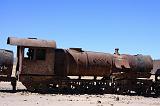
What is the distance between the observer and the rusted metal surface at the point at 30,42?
22062 mm

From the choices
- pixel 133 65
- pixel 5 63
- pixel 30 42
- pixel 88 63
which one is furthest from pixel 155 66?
pixel 5 63

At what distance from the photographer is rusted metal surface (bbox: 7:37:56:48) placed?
22.1 meters

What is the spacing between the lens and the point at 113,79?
82.0ft

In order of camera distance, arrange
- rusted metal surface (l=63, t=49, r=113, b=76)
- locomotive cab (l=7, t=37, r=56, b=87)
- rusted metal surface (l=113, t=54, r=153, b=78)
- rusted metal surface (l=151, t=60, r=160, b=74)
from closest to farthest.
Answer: locomotive cab (l=7, t=37, r=56, b=87)
rusted metal surface (l=63, t=49, r=113, b=76)
rusted metal surface (l=113, t=54, r=153, b=78)
rusted metal surface (l=151, t=60, r=160, b=74)

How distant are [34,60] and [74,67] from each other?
9.04 feet

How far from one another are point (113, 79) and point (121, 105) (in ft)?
23.7

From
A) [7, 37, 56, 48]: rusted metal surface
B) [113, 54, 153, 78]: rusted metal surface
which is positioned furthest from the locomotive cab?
[113, 54, 153, 78]: rusted metal surface

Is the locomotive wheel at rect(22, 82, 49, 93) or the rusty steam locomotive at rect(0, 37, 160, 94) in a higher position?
the rusty steam locomotive at rect(0, 37, 160, 94)

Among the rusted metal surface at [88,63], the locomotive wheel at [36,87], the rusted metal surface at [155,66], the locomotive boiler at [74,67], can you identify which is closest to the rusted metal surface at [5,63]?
the locomotive boiler at [74,67]

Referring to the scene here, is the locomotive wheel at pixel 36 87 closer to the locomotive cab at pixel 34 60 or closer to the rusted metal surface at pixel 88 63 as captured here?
the locomotive cab at pixel 34 60

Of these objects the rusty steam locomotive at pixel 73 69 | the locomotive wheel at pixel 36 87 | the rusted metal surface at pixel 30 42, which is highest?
the rusted metal surface at pixel 30 42

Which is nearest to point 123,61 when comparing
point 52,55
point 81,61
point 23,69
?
point 81,61

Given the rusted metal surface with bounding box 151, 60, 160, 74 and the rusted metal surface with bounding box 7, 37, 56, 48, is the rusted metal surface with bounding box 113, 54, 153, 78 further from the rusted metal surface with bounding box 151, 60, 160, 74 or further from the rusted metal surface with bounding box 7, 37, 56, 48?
the rusted metal surface with bounding box 7, 37, 56, 48

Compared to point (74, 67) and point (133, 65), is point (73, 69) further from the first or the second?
point (133, 65)
